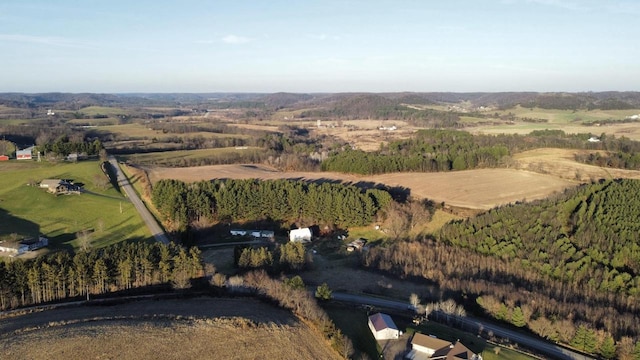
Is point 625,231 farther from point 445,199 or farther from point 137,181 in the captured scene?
point 137,181

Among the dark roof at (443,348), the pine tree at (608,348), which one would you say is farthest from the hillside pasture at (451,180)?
the dark roof at (443,348)

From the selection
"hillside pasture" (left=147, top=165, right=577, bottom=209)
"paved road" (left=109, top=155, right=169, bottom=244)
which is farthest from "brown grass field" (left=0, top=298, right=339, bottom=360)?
"hillside pasture" (left=147, top=165, right=577, bottom=209)

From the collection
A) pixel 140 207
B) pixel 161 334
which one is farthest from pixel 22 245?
pixel 161 334

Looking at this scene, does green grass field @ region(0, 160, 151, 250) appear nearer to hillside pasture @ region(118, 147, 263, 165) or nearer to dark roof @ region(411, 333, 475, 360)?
hillside pasture @ region(118, 147, 263, 165)

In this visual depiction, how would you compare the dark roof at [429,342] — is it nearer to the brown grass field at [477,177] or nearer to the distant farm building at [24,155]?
the brown grass field at [477,177]

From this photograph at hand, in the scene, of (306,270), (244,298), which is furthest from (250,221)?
(244,298)

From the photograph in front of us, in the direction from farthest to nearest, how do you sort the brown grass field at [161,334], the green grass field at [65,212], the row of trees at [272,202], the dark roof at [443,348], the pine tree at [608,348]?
the row of trees at [272,202], the green grass field at [65,212], the pine tree at [608,348], the dark roof at [443,348], the brown grass field at [161,334]
